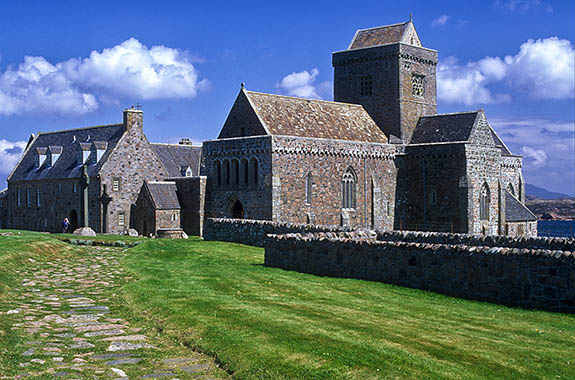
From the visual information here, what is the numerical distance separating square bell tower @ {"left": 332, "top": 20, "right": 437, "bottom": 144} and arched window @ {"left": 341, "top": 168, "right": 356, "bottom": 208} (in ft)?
20.6

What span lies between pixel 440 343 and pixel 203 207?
38.5m

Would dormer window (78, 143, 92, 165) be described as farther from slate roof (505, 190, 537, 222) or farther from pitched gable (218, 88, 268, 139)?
slate roof (505, 190, 537, 222)

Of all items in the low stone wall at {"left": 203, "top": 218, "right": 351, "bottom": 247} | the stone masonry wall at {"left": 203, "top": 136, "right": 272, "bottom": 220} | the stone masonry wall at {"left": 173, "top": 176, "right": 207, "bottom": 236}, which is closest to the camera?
the low stone wall at {"left": 203, "top": 218, "right": 351, "bottom": 247}

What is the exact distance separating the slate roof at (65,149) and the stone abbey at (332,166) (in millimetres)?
170

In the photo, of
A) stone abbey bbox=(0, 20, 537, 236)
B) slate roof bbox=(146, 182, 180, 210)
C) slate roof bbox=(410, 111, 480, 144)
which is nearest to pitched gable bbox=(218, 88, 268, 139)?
stone abbey bbox=(0, 20, 537, 236)

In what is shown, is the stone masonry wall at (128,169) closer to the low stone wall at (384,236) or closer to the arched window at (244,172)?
the arched window at (244,172)

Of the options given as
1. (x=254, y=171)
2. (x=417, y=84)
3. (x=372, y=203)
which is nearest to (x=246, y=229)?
(x=254, y=171)

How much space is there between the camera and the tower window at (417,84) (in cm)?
5715

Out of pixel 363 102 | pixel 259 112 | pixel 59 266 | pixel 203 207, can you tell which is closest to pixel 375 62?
pixel 363 102

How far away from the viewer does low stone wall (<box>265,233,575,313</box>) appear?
58.9ft

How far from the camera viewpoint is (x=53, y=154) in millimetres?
62750

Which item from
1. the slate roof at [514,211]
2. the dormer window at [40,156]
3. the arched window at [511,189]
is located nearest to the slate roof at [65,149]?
the dormer window at [40,156]

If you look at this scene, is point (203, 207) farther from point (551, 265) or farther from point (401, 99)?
point (551, 265)

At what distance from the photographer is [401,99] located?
5562 centimetres
